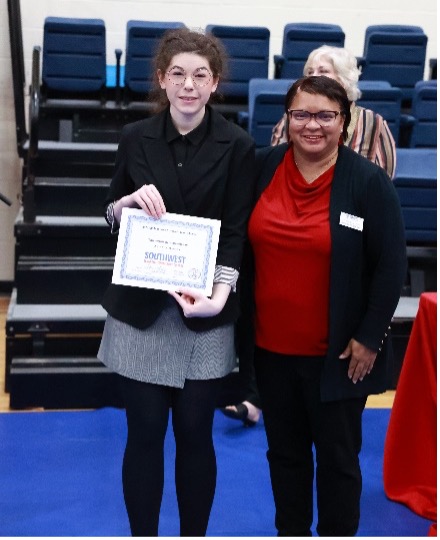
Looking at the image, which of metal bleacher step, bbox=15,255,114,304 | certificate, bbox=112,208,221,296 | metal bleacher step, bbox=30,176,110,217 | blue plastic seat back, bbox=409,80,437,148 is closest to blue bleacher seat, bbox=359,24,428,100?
blue plastic seat back, bbox=409,80,437,148

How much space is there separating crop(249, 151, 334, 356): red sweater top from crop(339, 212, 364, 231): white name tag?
0.11ft

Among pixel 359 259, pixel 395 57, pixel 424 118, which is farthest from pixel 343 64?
pixel 395 57

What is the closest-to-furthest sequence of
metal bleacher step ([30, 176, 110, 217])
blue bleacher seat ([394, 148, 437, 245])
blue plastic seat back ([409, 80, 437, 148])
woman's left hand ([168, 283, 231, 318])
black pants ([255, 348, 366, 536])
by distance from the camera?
woman's left hand ([168, 283, 231, 318]) < black pants ([255, 348, 366, 536]) < blue bleacher seat ([394, 148, 437, 245]) < metal bleacher step ([30, 176, 110, 217]) < blue plastic seat back ([409, 80, 437, 148])

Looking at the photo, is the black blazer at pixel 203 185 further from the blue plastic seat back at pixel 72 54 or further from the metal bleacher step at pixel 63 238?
the blue plastic seat back at pixel 72 54

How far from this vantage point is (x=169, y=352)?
6.14 ft

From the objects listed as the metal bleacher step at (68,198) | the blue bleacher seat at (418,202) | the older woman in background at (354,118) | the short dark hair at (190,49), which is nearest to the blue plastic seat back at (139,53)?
the metal bleacher step at (68,198)

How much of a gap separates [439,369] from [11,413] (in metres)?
1.81

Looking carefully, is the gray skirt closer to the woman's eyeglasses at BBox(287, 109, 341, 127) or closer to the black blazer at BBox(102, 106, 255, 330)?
the black blazer at BBox(102, 106, 255, 330)

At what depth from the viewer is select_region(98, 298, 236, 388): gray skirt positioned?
73.4 inches

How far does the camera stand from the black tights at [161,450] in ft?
6.18

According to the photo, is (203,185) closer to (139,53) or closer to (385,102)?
(385,102)

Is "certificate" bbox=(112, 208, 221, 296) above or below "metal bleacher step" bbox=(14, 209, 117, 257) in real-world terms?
above

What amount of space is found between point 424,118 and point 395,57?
0.78m

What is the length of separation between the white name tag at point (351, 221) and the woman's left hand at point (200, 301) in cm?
28
